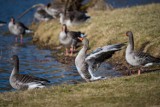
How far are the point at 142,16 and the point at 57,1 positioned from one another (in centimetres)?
706

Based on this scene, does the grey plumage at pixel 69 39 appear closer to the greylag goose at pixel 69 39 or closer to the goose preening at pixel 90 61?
the greylag goose at pixel 69 39

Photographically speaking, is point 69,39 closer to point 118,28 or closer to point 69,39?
point 69,39

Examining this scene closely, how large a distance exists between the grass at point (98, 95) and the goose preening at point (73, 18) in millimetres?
10796

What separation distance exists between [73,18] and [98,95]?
12597 mm

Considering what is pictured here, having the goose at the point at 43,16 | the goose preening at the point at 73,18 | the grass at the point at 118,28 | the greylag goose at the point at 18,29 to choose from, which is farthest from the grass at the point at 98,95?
the goose at the point at 43,16

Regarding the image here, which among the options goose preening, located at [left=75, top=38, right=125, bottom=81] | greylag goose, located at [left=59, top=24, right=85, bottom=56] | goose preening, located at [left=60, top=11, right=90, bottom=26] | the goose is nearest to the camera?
goose preening, located at [left=75, top=38, right=125, bottom=81]

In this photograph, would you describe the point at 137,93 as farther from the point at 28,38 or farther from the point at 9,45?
the point at 28,38

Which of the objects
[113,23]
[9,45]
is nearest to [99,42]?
[113,23]

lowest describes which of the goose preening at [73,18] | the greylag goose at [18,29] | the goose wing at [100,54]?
the greylag goose at [18,29]

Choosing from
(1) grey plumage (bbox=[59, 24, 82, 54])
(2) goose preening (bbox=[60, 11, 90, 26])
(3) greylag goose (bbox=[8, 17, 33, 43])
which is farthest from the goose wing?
(3) greylag goose (bbox=[8, 17, 33, 43])

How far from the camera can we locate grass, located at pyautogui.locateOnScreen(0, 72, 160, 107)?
30.3 ft

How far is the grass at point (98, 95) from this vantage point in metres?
9.25

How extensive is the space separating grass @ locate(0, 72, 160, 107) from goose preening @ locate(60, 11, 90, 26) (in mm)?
10796

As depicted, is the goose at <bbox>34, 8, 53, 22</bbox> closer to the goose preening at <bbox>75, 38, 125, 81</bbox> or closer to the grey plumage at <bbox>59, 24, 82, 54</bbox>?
the grey plumage at <bbox>59, 24, 82, 54</bbox>
